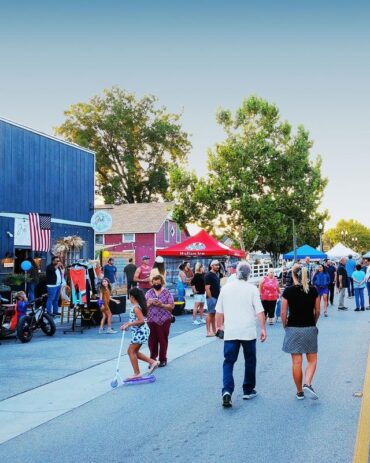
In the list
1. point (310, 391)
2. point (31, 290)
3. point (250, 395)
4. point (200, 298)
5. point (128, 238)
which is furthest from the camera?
point (128, 238)

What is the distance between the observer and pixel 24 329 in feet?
45.7

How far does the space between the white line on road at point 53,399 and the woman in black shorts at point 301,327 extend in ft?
8.91

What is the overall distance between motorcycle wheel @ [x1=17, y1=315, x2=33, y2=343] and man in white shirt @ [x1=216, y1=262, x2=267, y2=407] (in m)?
7.49

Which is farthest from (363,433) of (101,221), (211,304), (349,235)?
(349,235)

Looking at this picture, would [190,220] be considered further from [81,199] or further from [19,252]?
[19,252]

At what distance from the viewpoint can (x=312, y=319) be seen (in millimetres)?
7578

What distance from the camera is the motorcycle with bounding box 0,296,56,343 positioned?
546 inches

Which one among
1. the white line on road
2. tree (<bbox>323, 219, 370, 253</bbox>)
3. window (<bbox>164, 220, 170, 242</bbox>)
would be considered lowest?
the white line on road

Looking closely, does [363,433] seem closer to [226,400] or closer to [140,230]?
[226,400]

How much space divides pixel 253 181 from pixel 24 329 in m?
32.5

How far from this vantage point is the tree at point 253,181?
145 ft

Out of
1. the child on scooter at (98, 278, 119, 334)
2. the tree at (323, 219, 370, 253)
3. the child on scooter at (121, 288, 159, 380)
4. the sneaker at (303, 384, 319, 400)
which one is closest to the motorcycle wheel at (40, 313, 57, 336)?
the child on scooter at (98, 278, 119, 334)

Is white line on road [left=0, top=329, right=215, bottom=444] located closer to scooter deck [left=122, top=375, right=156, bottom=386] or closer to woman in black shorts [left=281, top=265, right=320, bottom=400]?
scooter deck [left=122, top=375, right=156, bottom=386]

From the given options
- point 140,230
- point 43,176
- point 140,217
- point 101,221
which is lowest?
point 101,221
